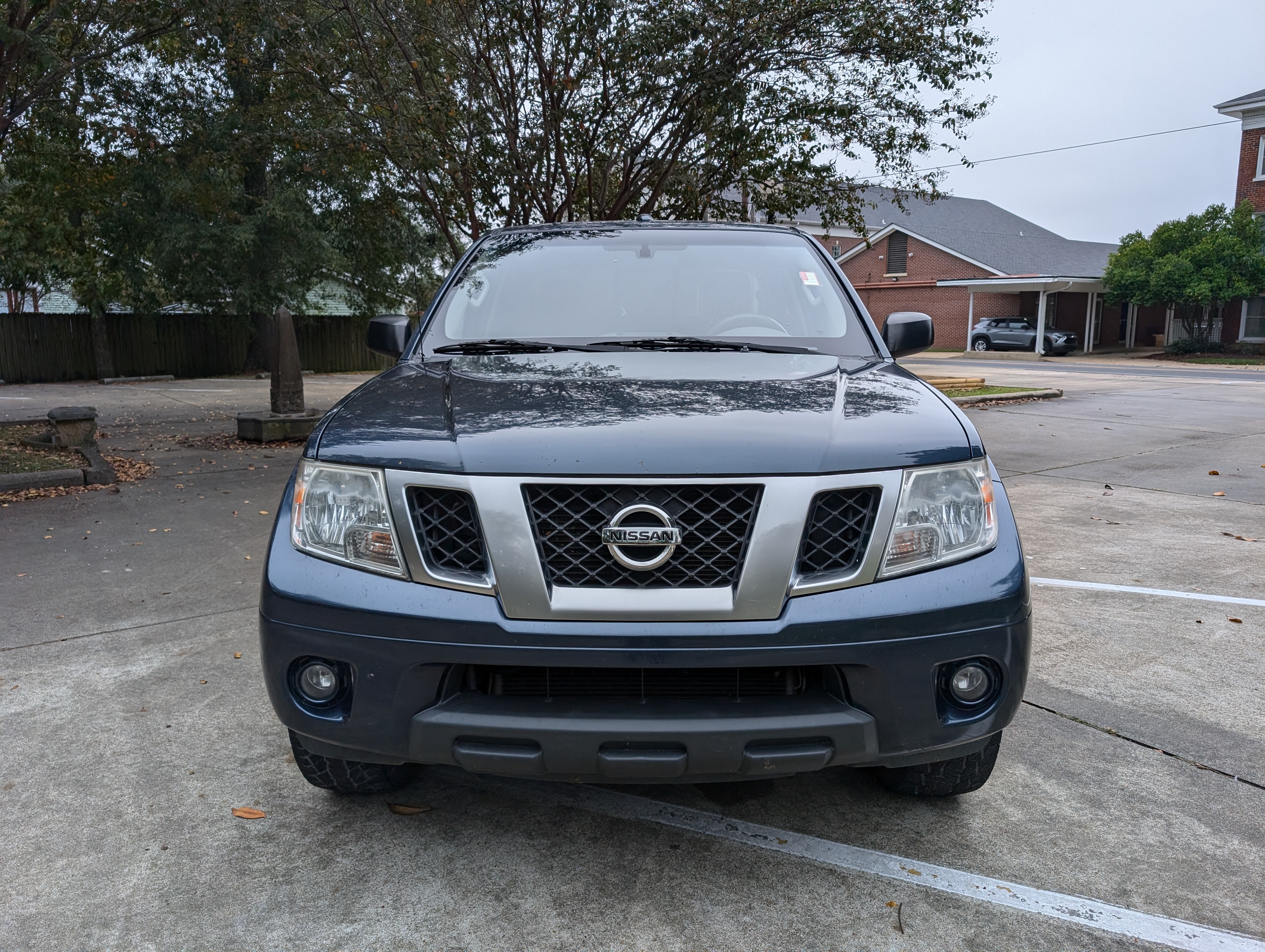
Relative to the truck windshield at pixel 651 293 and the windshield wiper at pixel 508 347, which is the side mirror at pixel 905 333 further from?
the windshield wiper at pixel 508 347

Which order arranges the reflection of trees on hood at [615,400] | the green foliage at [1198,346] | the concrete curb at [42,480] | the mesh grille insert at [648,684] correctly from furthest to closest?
the green foliage at [1198,346] → the concrete curb at [42,480] → the reflection of trees on hood at [615,400] → the mesh grille insert at [648,684]

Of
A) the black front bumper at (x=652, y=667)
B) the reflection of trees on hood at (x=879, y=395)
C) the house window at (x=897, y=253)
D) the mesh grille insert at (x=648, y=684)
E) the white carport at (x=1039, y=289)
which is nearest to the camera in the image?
the black front bumper at (x=652, y=667)

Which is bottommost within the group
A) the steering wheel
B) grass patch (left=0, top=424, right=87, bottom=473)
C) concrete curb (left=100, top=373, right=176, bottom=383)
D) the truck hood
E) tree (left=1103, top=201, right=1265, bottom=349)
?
concrete curb (left=100, top=373, right=176, bottom=383)

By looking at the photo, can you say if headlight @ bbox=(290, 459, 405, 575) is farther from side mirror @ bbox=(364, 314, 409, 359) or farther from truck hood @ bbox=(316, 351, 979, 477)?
side mirror @ bbox=(364, 314, 409, 359)

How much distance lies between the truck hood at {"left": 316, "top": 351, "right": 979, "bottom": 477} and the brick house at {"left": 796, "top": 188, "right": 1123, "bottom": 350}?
37560 millimetres

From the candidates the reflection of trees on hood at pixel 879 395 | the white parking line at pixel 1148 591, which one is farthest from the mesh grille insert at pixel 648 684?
the white parking line at pixel 1148 591

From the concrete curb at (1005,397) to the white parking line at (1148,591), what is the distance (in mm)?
10155

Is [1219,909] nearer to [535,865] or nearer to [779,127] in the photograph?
[535,865]

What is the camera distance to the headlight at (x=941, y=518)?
223 centimetres

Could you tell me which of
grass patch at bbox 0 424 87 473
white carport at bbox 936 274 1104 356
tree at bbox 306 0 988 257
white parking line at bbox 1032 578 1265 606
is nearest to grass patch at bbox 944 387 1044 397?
tree at bbox 306 0 988 257

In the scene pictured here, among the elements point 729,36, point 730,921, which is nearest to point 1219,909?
point 730,921

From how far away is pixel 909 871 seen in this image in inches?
97.7

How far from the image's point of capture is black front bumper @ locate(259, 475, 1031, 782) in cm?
208

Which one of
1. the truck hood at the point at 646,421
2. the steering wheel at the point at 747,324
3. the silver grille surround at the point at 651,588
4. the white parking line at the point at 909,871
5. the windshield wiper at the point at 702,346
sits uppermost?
the steering wheel at the point at 747,324
